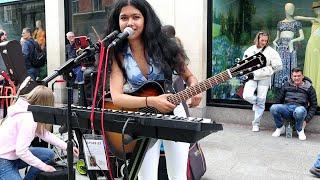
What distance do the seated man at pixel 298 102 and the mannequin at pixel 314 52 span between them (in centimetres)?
52

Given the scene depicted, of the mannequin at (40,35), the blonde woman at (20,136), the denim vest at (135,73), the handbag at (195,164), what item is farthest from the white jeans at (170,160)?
the mannequin at (40,35)

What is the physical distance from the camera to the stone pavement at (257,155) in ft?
14.8

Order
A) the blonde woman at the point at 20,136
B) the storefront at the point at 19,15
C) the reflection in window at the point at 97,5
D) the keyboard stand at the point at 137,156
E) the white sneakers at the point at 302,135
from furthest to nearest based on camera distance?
the storefront at the point at 19,15
the reflection in window at the point at 97,5
the white sneakers at the point at 302,135
the blonde woman at the point at 20,136
the keyboard stand at the point at 137,156

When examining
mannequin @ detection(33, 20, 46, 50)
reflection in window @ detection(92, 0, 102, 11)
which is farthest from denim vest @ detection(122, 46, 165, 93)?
mannequin @ detection(33, 20, 46, 50)

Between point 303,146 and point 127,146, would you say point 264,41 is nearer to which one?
point 303,146

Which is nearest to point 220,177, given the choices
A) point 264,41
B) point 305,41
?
point 264,41

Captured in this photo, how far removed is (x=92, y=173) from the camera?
7.80ft

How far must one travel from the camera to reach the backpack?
9.05m

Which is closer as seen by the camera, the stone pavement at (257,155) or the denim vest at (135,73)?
the denim vest at (135,73)

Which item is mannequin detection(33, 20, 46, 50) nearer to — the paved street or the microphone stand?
the paved street

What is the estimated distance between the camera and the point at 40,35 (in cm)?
1019

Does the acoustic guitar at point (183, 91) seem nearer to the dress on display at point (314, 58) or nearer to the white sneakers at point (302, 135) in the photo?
the white sneakers at point (302, 135)

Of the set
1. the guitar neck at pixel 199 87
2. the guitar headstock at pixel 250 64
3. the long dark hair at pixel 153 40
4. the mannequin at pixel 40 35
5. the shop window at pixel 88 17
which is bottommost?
the guitar neck at pixel 199 87

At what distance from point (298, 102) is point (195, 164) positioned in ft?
9.66
